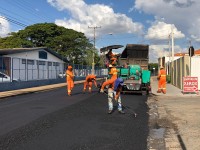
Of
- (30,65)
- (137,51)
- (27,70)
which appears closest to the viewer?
(137,51)

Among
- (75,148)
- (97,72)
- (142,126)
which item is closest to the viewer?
(75,148)

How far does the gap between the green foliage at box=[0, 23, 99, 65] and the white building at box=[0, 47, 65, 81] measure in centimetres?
1087

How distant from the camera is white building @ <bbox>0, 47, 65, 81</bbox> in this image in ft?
96.2

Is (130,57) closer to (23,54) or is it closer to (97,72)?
(23,54)

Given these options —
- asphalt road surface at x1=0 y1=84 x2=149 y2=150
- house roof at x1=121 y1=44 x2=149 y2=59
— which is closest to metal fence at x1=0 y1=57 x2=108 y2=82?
house roof at x1=121 y1=44 x2=149 y2=59

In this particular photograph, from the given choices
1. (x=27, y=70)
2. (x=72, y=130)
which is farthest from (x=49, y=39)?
(x=72, y=130)

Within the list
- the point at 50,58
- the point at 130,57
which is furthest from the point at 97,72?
the point at 130,57

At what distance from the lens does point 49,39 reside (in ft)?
222

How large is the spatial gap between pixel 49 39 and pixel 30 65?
3147cm

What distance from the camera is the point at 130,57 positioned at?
27266 mm

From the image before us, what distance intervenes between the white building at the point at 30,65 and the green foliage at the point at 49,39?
10.9 m

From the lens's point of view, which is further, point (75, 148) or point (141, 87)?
point (141, 87)

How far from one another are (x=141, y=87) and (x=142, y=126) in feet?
38.7

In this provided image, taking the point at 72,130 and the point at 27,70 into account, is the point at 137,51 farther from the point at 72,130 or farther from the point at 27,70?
the point at 72,130
